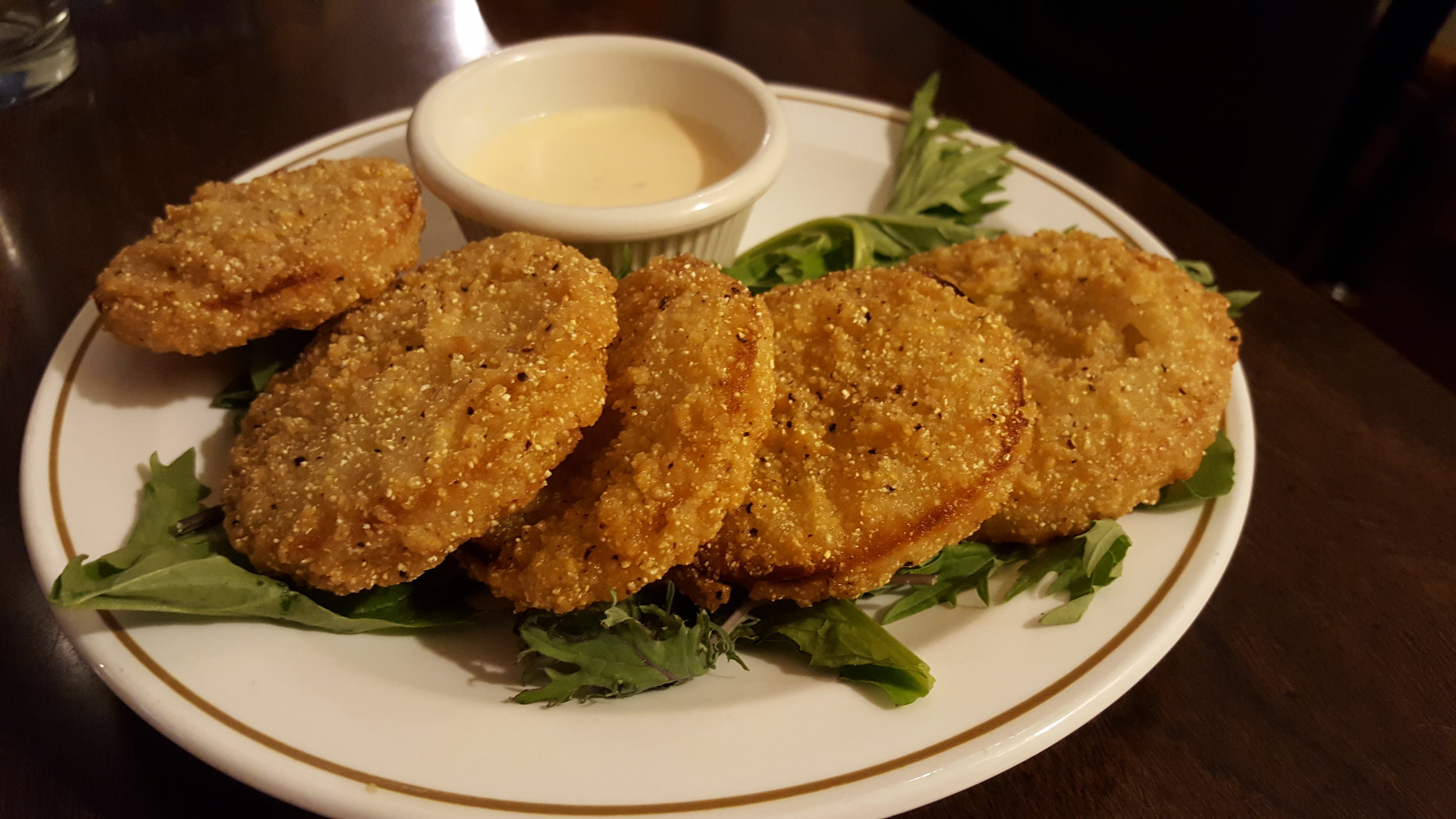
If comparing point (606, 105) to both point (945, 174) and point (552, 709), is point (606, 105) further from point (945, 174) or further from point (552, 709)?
point (552, 709)

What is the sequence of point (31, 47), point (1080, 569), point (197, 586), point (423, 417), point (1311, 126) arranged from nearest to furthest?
point (197, 586), point (423, 417), point (1080, 569), point (31, 47), point (1311, 126)

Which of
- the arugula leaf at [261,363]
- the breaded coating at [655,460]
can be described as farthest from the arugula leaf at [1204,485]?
the arugula leaf at [261,363]

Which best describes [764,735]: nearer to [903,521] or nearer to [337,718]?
[903,521]

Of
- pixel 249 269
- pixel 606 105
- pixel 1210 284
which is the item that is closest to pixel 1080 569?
pixel 1210 284

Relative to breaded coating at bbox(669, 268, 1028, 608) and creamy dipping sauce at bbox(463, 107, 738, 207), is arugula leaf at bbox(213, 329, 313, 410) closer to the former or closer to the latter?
creamy dipping sauce at bbox(463, 107, 738, 207)

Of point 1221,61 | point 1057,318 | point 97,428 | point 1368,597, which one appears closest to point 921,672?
point 1057,318

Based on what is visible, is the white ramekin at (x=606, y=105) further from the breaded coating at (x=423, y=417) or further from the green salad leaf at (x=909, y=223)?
the breaded coating at (x=423, y=417)

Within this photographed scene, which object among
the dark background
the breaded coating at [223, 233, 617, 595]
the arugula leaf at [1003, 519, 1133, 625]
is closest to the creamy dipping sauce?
the breaded coating at [223, 233, 617, 595]
